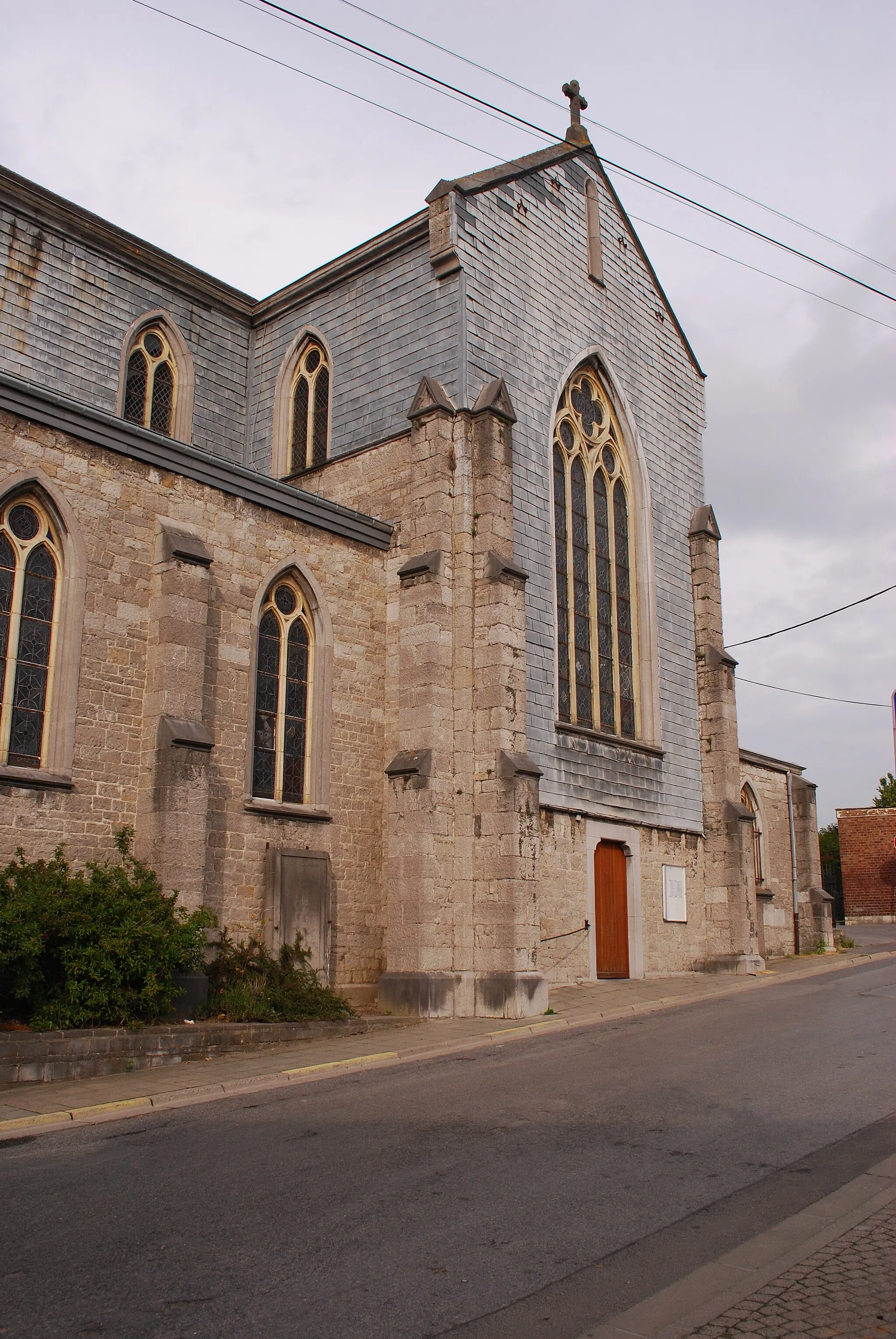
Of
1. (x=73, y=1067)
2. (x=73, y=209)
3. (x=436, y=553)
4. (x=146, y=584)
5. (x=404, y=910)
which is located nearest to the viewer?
(x=73, y=1067)

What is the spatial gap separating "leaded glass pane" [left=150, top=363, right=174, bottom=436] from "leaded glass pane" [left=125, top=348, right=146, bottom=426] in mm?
196

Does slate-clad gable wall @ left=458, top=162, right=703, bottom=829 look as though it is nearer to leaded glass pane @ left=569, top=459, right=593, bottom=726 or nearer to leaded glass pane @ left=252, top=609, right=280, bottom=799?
leaded glass pane @ left=569, top=459, right=593, bottom=726

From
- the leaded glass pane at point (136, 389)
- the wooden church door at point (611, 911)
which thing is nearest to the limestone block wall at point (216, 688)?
the wooden church door at point (611, 911)

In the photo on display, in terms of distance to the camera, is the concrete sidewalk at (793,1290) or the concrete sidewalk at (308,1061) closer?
A: the concrete sidewalk at (793,1290)

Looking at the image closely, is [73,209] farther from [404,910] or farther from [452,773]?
[404,910]

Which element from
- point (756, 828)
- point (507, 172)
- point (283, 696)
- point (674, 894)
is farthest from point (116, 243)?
point (756, 828)

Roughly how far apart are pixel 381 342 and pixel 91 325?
479 cm

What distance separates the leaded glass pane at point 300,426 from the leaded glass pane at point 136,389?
259 cm

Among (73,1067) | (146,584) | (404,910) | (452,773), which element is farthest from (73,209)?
(73,1067)

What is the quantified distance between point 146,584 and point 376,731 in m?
4.29

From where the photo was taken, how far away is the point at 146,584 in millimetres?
14086

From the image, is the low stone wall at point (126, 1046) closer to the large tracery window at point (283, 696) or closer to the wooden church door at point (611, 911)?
the large tracery window at point (283, 696)

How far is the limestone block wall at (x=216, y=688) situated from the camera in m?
13.1

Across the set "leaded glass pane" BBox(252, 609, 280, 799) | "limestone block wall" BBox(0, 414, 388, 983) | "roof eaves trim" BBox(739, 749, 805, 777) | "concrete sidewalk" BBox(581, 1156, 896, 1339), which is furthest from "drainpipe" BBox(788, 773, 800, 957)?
"concrete sidewalk" BBox(581, 1156, 896, 1339)
